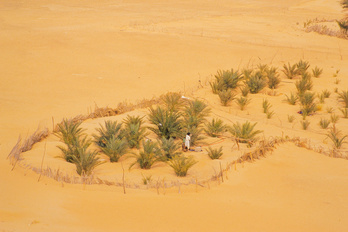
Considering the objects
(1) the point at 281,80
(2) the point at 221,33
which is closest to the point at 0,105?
(1) the point at 281,80

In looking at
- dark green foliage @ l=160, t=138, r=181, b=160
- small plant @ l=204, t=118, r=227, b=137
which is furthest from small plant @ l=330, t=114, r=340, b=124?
dark green foliage @ l=160, t=138, r=181, b=160

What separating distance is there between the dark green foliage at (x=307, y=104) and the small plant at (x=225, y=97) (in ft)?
5.10

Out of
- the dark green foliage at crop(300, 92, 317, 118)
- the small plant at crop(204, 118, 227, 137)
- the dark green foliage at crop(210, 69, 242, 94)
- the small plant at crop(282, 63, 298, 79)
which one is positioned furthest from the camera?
the small plant at crop(282, 63, 298, 79)

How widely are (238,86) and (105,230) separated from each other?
779cm

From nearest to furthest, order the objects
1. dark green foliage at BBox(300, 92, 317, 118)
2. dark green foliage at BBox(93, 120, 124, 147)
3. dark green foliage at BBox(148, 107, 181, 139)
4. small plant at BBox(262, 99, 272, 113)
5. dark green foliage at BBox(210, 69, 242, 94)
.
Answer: dark green foliage at BBox(93, 120, 124, 147)
dark green foliage at BBox(148, 107, 181, 139)
dark green foliage at BBox(300, 92, 317, 118)
small plant at BBox(262, 99, 272, 113)
dark green foliage at BBox(210, 69, 242, 94)

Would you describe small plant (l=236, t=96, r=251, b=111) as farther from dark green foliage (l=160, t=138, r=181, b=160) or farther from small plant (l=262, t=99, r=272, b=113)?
dark green foliage (l=160, t=138, r=181, b=160)

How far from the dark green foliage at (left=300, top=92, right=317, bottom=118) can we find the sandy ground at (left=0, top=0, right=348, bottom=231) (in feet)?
0.79

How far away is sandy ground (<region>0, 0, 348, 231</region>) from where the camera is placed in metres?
3.95

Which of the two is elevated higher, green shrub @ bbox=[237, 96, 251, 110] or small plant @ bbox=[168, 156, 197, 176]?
green shrub @ bbox=[237, 96, 251, 110]

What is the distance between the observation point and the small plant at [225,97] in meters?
9.55

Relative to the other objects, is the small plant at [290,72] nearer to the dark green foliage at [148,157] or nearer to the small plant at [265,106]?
the small plant at [265,106]

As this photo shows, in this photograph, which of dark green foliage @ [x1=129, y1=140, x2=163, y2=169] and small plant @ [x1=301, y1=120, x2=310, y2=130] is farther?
small plant @ [x1=301, y1=120, x2=310, y2=130]

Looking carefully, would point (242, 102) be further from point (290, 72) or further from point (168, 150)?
point (168, 150)

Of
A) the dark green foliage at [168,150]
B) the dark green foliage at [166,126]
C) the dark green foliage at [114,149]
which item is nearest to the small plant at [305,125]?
the dark green foliage at [166,126]
